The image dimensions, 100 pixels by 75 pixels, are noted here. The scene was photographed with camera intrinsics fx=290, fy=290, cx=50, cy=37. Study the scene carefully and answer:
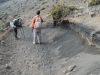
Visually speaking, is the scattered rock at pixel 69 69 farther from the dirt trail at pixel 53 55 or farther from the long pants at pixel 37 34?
the long pants at pixel 37 34

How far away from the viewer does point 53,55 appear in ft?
49.9

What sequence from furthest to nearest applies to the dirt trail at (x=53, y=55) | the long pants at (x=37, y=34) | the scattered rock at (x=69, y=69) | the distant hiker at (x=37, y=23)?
the long pants at (x=37, y=34)
the distant hiker at (x=37, y=23)
the dirt trail at (x=53, y=55)
the scattered rock at (x=69, y=69)

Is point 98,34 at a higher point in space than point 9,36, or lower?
higher

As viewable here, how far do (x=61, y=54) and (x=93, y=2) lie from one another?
6169 mm

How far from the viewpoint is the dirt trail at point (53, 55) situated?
12.7m

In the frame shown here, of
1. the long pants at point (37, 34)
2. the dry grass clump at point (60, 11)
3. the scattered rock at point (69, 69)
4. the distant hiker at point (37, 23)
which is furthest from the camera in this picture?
the dry grass clump at point (60, 11)

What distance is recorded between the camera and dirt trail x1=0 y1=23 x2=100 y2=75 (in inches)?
499

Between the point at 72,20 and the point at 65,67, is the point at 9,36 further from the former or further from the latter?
the point at 65,67

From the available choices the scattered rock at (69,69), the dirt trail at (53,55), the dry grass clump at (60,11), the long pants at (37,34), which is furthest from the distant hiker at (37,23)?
the scattered rock at (69,69)

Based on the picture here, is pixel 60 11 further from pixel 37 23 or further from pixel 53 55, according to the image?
pixel 53 55

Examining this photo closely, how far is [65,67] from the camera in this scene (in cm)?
1279

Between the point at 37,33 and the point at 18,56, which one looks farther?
the point at 37,33

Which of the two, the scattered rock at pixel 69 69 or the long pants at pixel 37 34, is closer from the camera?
the scattered rock at pixel 69 69

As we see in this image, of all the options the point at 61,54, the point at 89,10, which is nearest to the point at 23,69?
the point at 61,54
